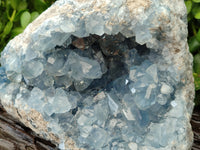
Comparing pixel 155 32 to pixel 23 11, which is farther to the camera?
pixel 23 11

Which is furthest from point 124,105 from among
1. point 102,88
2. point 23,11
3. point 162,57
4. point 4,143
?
point 23,11

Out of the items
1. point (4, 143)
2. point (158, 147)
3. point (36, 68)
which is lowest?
point (4, 143)

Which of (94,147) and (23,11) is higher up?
(23,11)

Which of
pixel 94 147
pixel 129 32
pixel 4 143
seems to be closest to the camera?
pixel 129 32

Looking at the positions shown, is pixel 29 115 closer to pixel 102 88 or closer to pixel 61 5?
pixel 102 88
